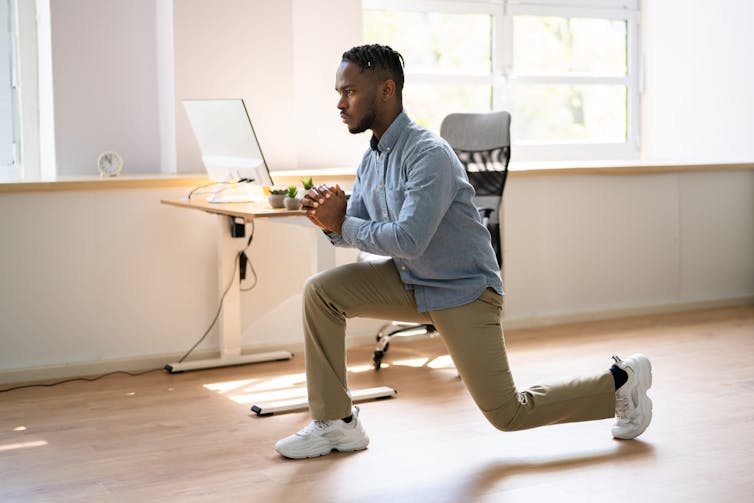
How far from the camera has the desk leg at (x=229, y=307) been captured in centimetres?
436

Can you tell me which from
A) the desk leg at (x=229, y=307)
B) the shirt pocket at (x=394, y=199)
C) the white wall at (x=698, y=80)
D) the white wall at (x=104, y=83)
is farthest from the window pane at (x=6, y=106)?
the white wall at (x=698, y=80)

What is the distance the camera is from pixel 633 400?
3096mm

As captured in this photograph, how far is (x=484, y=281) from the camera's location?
2.90 m

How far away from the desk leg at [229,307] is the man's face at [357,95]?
1.54 metres

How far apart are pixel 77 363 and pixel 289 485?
1.75 metres

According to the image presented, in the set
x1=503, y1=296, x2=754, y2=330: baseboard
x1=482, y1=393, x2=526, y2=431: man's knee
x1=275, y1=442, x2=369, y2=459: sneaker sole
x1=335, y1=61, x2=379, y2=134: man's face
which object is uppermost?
x1=335, y1=61, x2=379, y2=134: man's face

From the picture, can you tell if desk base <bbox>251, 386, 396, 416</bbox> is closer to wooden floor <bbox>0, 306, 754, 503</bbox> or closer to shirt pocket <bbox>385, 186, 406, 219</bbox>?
wooden floor <bbox>0, 306, 754, 503</bbox>

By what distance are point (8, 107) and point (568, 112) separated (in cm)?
322

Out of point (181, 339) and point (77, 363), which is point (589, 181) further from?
point (77, 363)

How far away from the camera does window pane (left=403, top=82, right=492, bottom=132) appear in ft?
19.0

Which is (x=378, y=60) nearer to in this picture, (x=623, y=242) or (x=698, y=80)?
(x=623, y=242)

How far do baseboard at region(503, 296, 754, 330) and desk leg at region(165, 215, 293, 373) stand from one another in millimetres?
1376

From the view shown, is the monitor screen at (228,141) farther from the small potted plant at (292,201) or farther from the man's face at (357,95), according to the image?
the man's face at (357,95)

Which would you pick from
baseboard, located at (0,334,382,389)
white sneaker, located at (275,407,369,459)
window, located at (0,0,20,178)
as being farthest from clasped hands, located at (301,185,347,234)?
window, located at (0,0,20,178)
